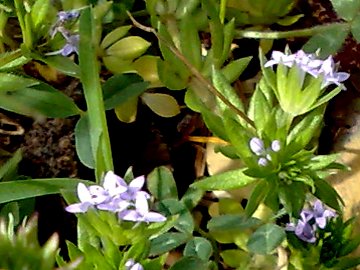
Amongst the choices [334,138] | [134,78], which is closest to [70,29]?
[134,78]

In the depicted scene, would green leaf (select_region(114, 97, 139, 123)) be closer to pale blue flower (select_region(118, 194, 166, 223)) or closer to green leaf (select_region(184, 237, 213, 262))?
green leaf (select_region(184, 237, 213, 262))

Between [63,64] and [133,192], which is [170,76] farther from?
[133,192]

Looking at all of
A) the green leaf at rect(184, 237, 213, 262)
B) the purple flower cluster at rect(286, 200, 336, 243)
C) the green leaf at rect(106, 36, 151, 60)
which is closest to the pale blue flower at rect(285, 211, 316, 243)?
the purple flower cluster at rect(286, 200, 336, 243)

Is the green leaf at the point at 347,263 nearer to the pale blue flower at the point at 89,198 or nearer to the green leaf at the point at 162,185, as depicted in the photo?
the green leaf at the point at 162,185

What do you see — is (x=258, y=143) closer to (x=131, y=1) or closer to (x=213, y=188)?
(x=213, y=188)

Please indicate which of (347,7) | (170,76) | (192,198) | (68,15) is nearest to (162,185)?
(192,198)
